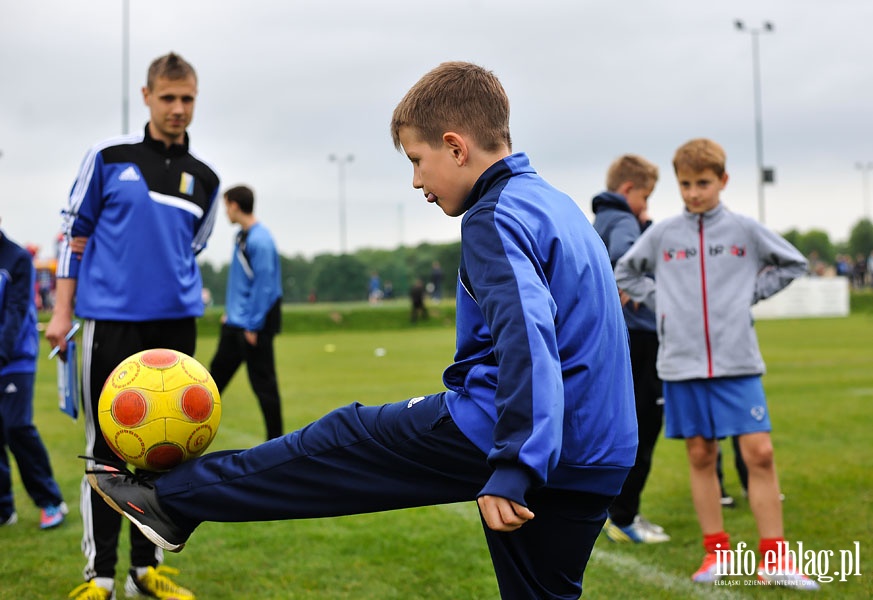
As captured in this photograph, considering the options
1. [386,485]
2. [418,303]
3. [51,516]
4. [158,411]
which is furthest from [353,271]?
[386,485]

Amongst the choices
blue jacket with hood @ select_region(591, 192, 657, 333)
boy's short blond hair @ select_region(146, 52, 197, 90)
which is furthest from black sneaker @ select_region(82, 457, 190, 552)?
blue jacket with hood @ select_region(591, 192, 657, 333)

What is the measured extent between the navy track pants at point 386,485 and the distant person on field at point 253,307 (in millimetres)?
5463

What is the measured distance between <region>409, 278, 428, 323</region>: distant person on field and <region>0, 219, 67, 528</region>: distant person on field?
33.3 m

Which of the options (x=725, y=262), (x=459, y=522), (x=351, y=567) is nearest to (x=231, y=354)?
(x=459, y=522)

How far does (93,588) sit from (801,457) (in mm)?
6115

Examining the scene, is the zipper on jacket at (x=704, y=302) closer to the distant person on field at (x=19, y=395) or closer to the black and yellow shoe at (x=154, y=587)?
the black and yellow shoe at (x=154, y=587)

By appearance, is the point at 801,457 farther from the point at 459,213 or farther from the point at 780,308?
the point at 780,308

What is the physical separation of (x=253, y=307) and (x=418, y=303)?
31895 millimetres

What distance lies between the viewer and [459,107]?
276 centimetres

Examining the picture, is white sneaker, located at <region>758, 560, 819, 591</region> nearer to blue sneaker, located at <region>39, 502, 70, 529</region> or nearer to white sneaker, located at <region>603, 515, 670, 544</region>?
white sneaker, located at <region>603, 515, 670, 544</region>

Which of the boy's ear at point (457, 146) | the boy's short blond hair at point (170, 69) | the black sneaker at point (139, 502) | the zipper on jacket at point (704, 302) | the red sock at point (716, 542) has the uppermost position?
the boy's short blond hair at point (170, 69)

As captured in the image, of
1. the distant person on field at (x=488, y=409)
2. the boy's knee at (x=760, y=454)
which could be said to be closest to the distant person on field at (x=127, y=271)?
the distant person on field at (x=488, y=409)

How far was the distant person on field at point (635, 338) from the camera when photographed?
5766 mm

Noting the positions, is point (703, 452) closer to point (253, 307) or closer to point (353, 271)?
point (253, 307)
